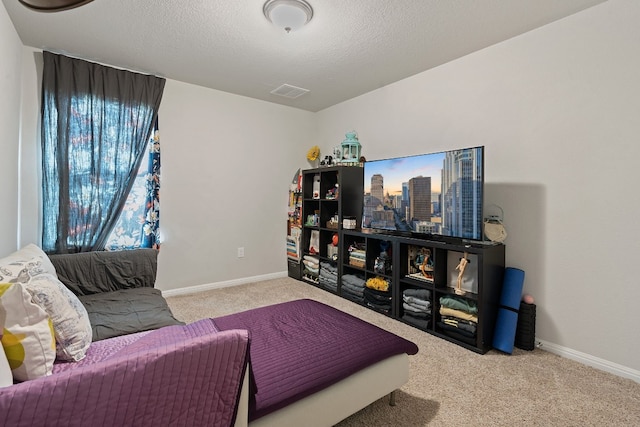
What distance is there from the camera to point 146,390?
2.89ft

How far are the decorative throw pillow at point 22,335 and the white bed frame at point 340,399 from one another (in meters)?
0.72

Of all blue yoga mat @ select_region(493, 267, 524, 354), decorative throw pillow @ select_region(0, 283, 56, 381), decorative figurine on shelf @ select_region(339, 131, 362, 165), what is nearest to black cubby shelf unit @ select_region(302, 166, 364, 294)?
decorative figurine on shelf @ select_region(339, 131, 362, 165)

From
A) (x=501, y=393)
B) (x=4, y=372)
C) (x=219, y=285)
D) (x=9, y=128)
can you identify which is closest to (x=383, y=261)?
(x=501, y=393)

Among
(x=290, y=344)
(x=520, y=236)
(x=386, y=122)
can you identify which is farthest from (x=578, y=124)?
(x=290, y=344)

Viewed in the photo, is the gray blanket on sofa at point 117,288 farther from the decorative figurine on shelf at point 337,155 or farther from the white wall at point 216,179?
the decorative figurine on shelf at point 337,155

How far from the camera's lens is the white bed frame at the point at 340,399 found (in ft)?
3.98

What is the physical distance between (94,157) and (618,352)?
14.8 feet

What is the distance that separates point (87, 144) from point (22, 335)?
99.4 inches

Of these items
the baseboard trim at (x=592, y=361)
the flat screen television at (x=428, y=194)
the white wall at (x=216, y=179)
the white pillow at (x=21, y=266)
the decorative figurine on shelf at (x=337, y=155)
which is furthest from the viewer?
the decorative figurine on shelf at (x=337, y=155)

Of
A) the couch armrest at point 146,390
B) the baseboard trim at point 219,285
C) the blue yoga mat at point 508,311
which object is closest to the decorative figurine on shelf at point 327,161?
the baseboard trim at point 219,285

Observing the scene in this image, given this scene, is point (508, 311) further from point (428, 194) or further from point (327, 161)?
point (327, 161)

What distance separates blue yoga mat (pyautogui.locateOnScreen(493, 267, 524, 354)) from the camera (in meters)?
2.32

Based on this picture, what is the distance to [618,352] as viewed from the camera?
2062 millimetres

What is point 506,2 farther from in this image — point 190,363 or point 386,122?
point 190,363
